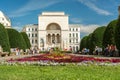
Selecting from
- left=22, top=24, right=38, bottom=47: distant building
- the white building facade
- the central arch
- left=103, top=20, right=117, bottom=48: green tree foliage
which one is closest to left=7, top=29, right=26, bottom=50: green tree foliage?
left=103, top=20, right=117, bottom=48: green tree foliage

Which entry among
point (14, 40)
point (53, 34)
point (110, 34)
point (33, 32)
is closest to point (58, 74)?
point (110, 34)

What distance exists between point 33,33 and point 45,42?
13055 mm

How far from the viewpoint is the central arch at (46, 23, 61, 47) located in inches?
5384

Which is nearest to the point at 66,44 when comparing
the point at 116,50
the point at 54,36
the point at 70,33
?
the point at 54,36

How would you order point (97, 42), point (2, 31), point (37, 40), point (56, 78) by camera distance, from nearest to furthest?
point (56, 78), point (2, 31), point (97, 42), point (37, 40)

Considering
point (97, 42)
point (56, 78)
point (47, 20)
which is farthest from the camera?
point (47, 20)

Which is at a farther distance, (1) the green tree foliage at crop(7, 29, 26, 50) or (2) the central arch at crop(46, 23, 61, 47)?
(2) the central arch at crop(46, 23, 61, 47)

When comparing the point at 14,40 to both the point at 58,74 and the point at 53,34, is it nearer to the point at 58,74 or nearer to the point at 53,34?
the point at 58,74

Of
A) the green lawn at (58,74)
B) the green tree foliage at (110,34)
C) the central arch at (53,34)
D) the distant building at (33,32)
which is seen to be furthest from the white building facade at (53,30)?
the green lawn at (58,74)

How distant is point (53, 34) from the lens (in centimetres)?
13700

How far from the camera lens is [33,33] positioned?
493 ft

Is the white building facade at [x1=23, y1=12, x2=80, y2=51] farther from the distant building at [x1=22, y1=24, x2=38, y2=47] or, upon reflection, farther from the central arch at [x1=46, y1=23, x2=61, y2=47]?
the distant building at [x1=22, y1=24, x2=38, y2=47]

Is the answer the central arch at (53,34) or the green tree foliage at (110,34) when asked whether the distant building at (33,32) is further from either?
the green tree foliage at (110,34)

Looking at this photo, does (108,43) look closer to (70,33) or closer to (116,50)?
(116,50)
